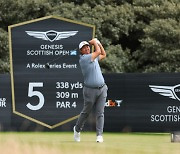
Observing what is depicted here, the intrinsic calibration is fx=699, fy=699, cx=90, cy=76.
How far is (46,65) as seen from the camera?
15.4 m

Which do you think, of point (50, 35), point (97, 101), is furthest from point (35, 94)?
point (97, 101)

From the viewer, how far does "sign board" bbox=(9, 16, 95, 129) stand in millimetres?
15367

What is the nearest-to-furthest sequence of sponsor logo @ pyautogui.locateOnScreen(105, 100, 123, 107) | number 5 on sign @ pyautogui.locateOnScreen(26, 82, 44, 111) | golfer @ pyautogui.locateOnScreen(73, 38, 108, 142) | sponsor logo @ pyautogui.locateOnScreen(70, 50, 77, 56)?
golfer @ pyautogui.locateOnScreen(73, 38, 108, 142) → sponsor logo @ pyautogui.locateOnScreen(70, 50, 77, 56) → number 5 on sign @ pyautogui.locateOnScreen(26, 82, 44, 111) → sponsor logo @ pyautogui.locateOnScreen(105, 100, 123, 107)

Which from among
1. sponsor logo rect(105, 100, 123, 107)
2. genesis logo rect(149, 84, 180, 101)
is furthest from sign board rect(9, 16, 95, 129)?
genesis logo rect(149, 84, 180, 101)

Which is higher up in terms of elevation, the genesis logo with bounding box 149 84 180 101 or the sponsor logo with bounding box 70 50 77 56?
the sponsor logo with bounding box 70 50 77 56

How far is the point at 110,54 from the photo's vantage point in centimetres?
2250

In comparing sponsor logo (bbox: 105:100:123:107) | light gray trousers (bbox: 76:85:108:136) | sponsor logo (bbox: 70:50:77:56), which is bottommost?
sponsor logo (bbox: 105:100:123:107)

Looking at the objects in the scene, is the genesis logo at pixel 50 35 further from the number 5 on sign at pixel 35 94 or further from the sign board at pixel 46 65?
the number 5 on sign at pixel 35 94

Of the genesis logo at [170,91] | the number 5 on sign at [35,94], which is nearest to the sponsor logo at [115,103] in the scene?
the genesis logo at [170,91]

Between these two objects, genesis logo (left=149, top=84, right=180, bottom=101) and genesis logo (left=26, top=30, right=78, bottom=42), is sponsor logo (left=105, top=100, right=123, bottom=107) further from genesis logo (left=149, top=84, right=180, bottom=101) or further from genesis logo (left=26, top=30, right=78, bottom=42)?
genesis logo (left=26, top=30, right=78, bottom=42)

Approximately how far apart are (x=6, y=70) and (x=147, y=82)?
23.5 feet

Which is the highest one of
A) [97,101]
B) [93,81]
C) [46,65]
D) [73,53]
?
[93,81]

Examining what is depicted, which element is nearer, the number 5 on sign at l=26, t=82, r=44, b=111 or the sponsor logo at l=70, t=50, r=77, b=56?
the sponsor logo at l=70, t=50, r=77, b=56

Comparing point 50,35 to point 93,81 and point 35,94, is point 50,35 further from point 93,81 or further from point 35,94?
point 93,81
